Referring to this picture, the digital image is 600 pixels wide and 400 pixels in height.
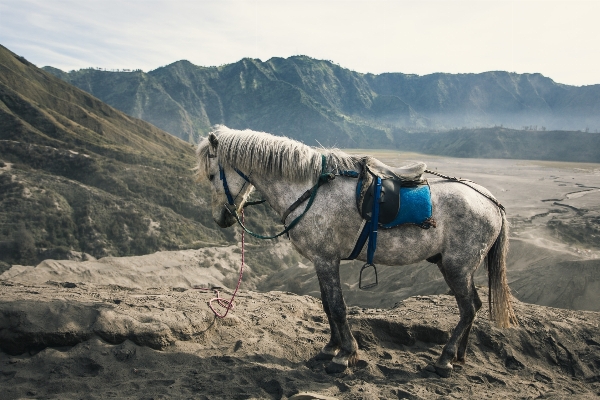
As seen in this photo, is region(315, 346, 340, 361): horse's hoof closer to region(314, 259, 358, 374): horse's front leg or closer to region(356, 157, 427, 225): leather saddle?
region(314, 259, 358, 374): horse's front leg

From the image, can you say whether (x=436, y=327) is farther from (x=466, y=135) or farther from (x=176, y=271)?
(x=466, y=135)

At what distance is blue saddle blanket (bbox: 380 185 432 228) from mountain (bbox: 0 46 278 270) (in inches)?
590

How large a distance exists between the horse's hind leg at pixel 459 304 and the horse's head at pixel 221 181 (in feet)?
7.09

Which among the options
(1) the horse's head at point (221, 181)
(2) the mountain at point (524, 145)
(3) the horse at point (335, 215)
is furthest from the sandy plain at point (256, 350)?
(2) the mountain at point (524, 145)

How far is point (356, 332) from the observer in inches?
178

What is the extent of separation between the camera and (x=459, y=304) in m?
3.98

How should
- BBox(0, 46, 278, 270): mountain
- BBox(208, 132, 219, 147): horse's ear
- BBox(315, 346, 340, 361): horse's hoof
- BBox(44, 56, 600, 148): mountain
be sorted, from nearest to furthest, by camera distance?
BBox(208, 132, 219, 147): horse's ear, BBox(315, 346, 340, 361): horse's hoof, BBox(0, 46, 278, 270): mountain, BBox(44, 56, 600, 148): mountain

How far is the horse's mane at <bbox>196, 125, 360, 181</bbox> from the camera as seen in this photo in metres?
3.79

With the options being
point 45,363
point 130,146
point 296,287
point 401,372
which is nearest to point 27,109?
point 130,146

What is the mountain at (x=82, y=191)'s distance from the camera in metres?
15.9

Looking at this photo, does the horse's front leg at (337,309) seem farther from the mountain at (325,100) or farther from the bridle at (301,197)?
the mountain at (325,100)

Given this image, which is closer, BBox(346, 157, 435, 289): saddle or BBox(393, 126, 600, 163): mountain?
BBox(346, 157, 435, 289): saddle

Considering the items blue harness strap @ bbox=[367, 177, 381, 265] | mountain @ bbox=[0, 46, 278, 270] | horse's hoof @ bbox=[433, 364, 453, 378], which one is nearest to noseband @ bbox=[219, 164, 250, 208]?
blue harness strap @ bbox=[367, 177, 381, 265]

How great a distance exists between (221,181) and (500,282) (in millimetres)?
3159
